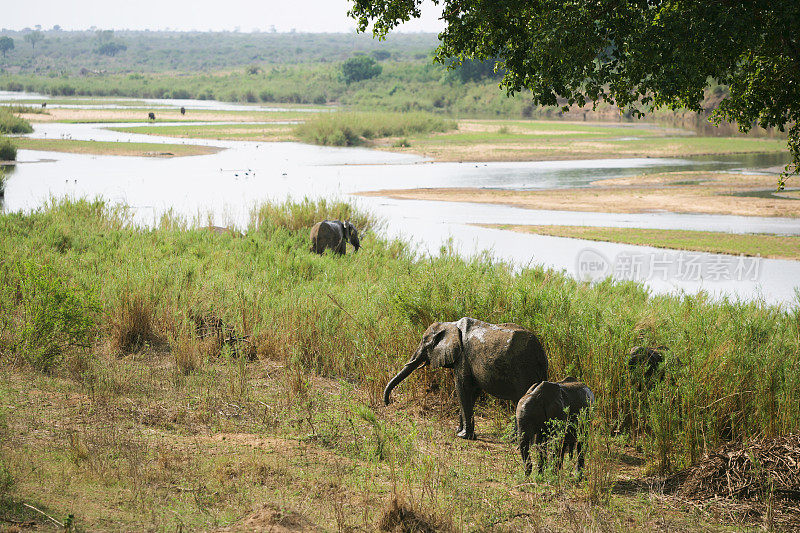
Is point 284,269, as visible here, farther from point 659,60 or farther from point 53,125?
point 53,125

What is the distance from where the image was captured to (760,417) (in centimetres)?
630

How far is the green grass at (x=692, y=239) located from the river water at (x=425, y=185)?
0.60 m

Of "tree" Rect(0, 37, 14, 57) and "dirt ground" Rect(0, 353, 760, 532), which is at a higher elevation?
"tree" Rect(0, 37, 14, 57)

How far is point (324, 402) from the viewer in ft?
24.4

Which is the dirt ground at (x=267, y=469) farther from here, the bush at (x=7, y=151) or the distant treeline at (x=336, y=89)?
the distant treeline at (x=336, y=89)

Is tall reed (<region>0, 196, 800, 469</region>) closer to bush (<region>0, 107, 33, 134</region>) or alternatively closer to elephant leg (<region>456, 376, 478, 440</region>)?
elephant leg (<region>456, 376, 478, 440</region>)

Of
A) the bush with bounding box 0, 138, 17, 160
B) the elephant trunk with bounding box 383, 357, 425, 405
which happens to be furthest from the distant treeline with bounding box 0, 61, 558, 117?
the elephant trunk with bounding box 383, 357, 425, 405

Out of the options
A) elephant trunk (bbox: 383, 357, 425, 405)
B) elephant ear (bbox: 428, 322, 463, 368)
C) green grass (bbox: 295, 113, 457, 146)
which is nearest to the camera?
elephant ear (bbox: 428, 322, 463, 368)

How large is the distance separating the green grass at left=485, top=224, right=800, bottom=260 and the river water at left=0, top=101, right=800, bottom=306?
23.7 inches

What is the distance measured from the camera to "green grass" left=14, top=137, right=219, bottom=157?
40.0 meters

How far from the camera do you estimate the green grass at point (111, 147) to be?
131 feet

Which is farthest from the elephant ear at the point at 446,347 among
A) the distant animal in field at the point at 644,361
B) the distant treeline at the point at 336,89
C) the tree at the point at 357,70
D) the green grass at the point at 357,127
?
the tree at the point at 357,70

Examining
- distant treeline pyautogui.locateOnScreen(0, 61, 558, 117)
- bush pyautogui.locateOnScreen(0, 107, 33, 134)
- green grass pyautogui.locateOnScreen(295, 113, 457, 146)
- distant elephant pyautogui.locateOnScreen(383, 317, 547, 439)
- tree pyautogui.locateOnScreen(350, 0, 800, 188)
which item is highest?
distant treeline pyautogui.locateOnScreen(0, 61, 558, 117)

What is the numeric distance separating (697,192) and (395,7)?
23309mm
